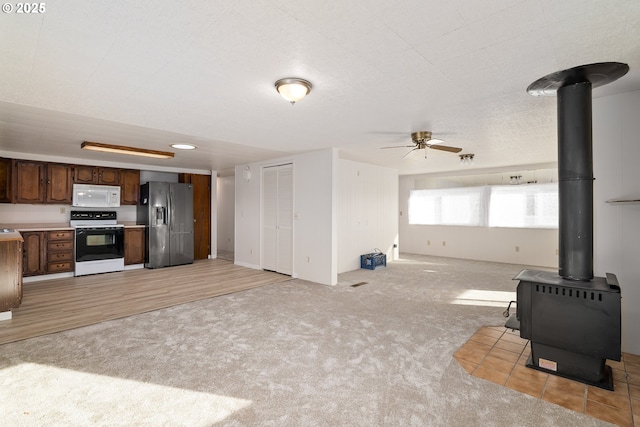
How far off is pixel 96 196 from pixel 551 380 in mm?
7536

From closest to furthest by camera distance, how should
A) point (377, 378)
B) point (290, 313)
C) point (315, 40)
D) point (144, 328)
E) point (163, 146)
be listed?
point (315, 40) → point (377, 378) → point (144, 328) → point (290, 313) → point (163, 146)

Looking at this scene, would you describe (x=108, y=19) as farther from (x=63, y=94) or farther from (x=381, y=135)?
(x=381, y=135)

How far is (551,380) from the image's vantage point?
2.27m

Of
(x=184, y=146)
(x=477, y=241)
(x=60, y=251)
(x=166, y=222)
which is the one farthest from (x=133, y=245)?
(x=477, y=241)

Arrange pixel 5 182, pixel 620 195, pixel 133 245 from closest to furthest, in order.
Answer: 1. pixel 620 195
2. pixel 5 182
3. pixel 133 245

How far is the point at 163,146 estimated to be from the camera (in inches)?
192

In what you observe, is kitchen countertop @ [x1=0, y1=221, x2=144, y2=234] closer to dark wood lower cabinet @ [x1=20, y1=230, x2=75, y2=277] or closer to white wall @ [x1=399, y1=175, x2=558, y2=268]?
dark wood lower cabinet @ [x1=20, y1=230, x2=75, y2=277]

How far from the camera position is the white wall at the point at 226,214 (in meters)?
9.16

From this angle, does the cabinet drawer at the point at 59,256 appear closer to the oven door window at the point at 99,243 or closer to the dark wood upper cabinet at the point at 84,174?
the oven door window at the point at 99,243

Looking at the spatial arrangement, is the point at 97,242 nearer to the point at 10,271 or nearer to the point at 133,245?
the point at 133,245

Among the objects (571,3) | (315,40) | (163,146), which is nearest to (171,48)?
(315,40)

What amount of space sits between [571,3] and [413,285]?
4.30 m

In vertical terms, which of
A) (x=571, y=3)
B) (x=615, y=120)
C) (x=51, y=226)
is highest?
(x=571, y=3)

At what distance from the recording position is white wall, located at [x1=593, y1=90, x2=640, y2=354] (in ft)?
8.57
